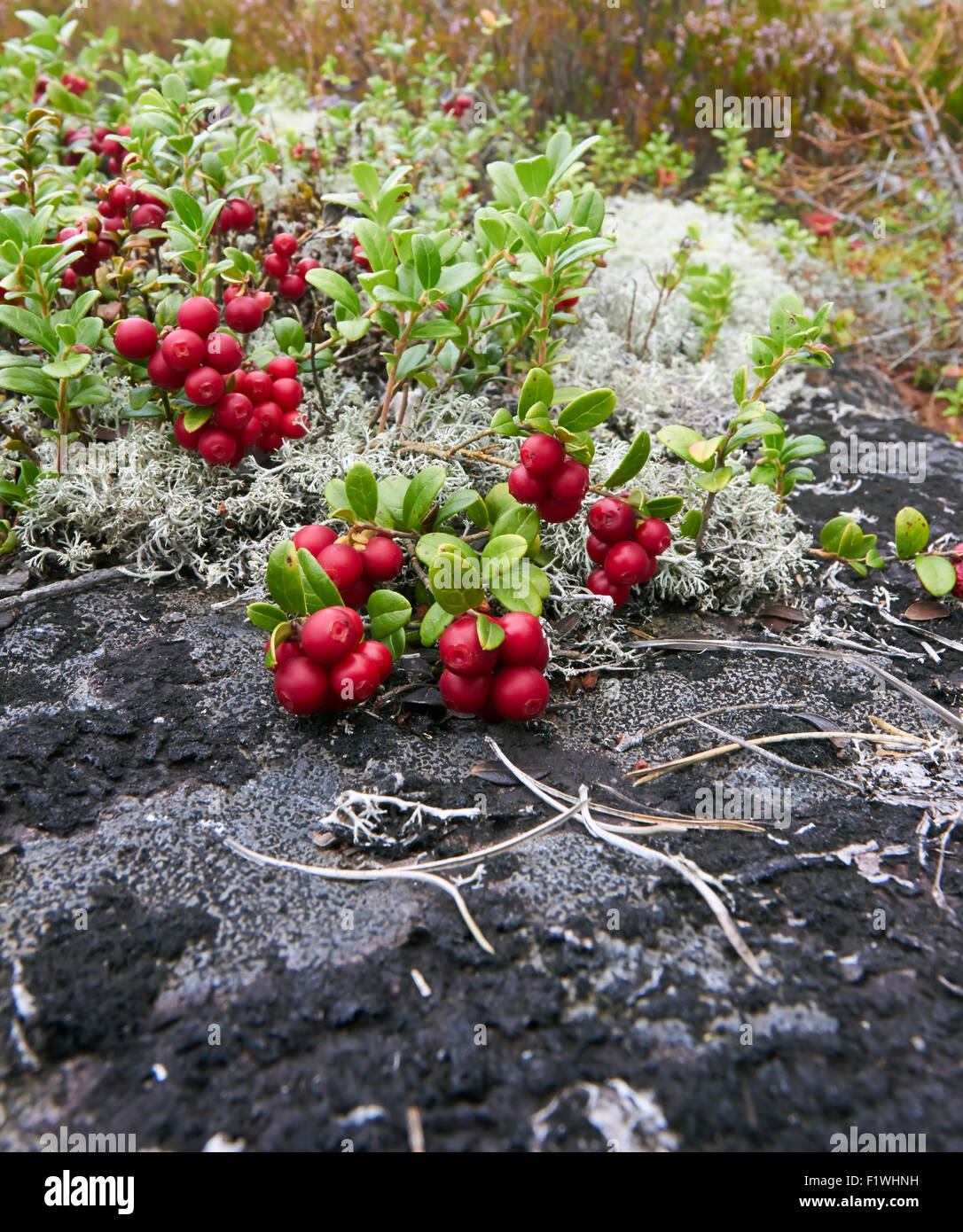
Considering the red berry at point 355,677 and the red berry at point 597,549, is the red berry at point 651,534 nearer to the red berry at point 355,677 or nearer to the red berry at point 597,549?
the red berry at point 597,549

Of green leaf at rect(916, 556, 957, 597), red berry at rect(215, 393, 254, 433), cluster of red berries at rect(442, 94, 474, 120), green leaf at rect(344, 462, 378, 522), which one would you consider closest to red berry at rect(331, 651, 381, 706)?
green leaf at rect(344, 462, 378, 522)

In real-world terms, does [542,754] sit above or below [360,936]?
above

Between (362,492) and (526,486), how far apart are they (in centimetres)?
37

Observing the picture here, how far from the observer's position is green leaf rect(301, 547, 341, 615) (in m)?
1.72

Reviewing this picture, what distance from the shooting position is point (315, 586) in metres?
1.74

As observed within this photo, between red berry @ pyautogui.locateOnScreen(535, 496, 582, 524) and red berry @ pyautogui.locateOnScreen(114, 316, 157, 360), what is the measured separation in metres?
1.10

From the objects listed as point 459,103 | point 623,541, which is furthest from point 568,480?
point 459,103

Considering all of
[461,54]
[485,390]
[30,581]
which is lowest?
[30,581]

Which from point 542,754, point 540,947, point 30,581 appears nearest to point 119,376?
point 30,581

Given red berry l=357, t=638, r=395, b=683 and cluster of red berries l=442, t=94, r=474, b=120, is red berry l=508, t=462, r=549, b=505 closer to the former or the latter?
red berry l=357, t=638, r=395, b=683

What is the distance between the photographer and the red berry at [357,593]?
192 centimetres

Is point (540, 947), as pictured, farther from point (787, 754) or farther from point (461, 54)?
point (461, 54)

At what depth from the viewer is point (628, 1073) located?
1189 mm

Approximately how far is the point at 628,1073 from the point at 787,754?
87 cm
